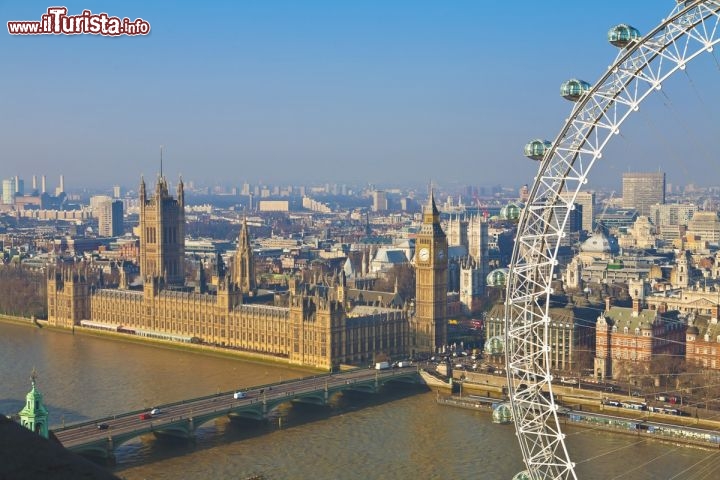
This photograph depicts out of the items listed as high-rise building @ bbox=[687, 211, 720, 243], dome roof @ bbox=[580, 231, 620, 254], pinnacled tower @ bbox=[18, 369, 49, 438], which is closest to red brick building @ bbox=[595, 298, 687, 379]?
pinnacled tower @ bbox=[18, 369, 49, 438]

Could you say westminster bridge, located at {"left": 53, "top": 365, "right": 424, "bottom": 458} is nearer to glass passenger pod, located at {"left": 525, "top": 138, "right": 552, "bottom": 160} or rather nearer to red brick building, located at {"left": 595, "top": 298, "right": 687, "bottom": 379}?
red brick building, located at {"left": 595, "top": 298, "right": 687, "bottom": 379}

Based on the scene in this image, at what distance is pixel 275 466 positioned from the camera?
24.1m

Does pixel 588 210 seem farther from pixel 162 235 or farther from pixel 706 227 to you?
pixel 162 235

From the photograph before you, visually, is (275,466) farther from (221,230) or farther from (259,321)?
(221,230)

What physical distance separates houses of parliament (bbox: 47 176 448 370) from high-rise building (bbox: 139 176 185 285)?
13 cm

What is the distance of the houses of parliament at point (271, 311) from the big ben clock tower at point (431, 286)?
0.13 feet

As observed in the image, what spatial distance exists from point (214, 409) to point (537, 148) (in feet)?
52.1

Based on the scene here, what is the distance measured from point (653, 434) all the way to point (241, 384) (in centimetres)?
1368

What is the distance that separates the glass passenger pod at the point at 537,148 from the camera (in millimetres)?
14805

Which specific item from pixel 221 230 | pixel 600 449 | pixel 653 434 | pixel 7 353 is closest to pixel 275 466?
pixel 600 449

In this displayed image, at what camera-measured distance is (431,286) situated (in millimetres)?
40781

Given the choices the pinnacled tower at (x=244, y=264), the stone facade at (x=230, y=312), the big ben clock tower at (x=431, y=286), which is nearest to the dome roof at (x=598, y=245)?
the stone facade at (x=230, y=312)

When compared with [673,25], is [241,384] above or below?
below

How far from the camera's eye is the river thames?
78.1 feet
